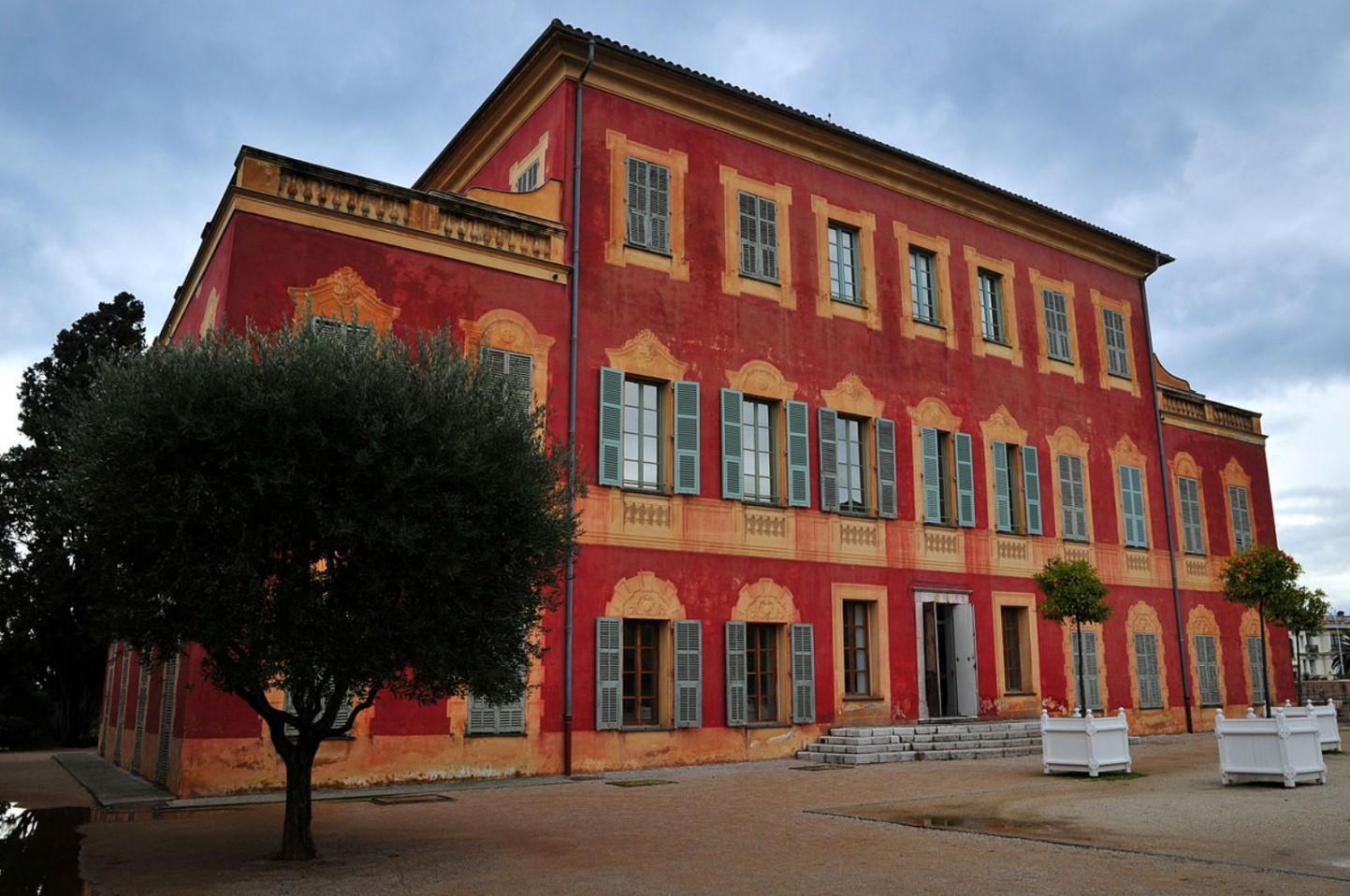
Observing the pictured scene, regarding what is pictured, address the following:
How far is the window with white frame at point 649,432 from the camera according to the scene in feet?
54.2

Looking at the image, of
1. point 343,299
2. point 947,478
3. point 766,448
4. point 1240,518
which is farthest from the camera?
point 1240,518

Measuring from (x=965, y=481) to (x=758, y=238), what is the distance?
6424mm

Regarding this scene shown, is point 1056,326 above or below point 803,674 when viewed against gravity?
above

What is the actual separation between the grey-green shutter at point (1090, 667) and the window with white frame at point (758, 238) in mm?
10245

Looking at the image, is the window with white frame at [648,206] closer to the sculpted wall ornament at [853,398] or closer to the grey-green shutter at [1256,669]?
the sculpted wall ornament at [853,398]

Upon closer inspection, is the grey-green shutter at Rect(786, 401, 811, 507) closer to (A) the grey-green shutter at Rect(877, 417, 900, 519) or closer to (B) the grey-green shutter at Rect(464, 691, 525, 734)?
(A) the grey-green shutter at Rect(877, 417, 900, 519)

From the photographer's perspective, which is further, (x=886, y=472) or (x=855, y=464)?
(x=886, y=472)

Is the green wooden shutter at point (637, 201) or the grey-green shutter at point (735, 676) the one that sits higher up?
the green wooden shutter at point (637, 201)

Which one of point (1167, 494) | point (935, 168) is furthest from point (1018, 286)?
point (1167, 494)

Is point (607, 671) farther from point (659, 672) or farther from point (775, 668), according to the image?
point (775, 668)

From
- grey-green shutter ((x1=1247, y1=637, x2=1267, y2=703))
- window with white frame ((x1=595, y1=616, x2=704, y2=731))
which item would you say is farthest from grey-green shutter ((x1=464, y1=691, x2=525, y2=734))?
grey-green shutter ((x1=1247, y1=637, x2=1267, y2=703))

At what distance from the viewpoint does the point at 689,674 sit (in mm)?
16531

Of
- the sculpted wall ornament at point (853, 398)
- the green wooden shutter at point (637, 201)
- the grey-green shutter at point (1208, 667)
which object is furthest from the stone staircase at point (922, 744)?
the green wooden shutter at point (637, 201)

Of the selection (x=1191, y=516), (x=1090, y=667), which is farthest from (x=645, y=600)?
(x=1191, y=516)
